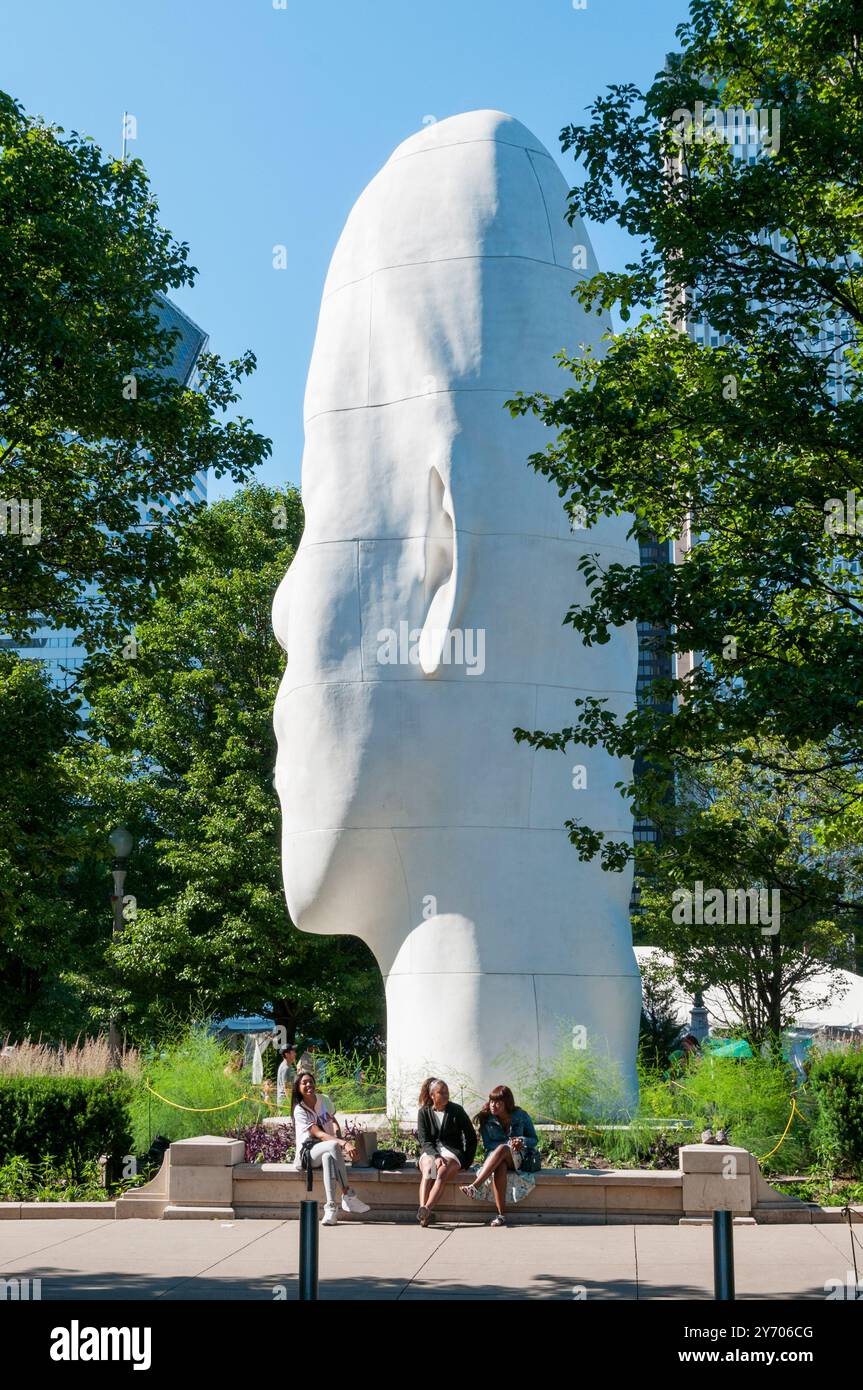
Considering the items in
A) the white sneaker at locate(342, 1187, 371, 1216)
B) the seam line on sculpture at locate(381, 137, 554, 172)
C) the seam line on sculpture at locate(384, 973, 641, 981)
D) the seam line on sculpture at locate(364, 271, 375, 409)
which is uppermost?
the seam line on sculpture at locate(381, 137, 554, 172)

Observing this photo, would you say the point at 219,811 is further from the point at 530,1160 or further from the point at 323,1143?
the point at 530,1160

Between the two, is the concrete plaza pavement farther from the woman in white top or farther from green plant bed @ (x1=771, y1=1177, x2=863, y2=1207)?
green plant bed @ (x1=771, y1=1177, x2=863, y2=1207)

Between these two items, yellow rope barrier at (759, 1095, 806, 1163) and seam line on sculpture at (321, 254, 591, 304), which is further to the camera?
seam line on sculpture at (321, 254, 591, 304)

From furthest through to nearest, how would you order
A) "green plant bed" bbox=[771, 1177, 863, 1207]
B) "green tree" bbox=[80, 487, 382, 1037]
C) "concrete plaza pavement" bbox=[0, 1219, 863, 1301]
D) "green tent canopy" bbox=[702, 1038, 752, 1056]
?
"green tree" bbox=[80, 487, 382, 1037]
"green tent canopy" bbox=[702, 1038, 752, 1056]
"green plant bed" bbox=[771, 1177, 863, 1207]
"concrete plaza pavement" bbox=[0, 1219, 863, 1301]

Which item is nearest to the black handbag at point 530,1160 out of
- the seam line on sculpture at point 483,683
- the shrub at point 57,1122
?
the seam line on sculpture at point 483,683

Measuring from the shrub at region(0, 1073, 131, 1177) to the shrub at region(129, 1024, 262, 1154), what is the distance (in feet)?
1.94

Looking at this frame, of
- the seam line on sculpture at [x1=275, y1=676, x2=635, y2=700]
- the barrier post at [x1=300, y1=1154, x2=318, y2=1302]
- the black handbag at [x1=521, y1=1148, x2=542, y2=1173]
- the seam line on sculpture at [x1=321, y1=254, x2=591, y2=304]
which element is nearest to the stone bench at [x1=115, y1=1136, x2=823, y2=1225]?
the black handbag at [x1=521, y1=1148, x2=542, y2=1173]

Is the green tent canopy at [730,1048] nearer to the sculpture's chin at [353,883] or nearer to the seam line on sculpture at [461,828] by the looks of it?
the seam line on sculpture at [461,828]

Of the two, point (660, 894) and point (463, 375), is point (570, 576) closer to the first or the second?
point (463, 375)

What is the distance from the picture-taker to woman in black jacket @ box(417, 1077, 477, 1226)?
1206cm

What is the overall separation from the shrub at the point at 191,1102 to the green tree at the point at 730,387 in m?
5.22

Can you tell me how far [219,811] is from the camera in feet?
94.6

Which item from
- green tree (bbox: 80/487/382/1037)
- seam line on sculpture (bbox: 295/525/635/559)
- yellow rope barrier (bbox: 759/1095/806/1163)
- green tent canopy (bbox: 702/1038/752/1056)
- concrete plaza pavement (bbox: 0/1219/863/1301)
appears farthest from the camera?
green tree (bbox: 80/487/382/1037)
